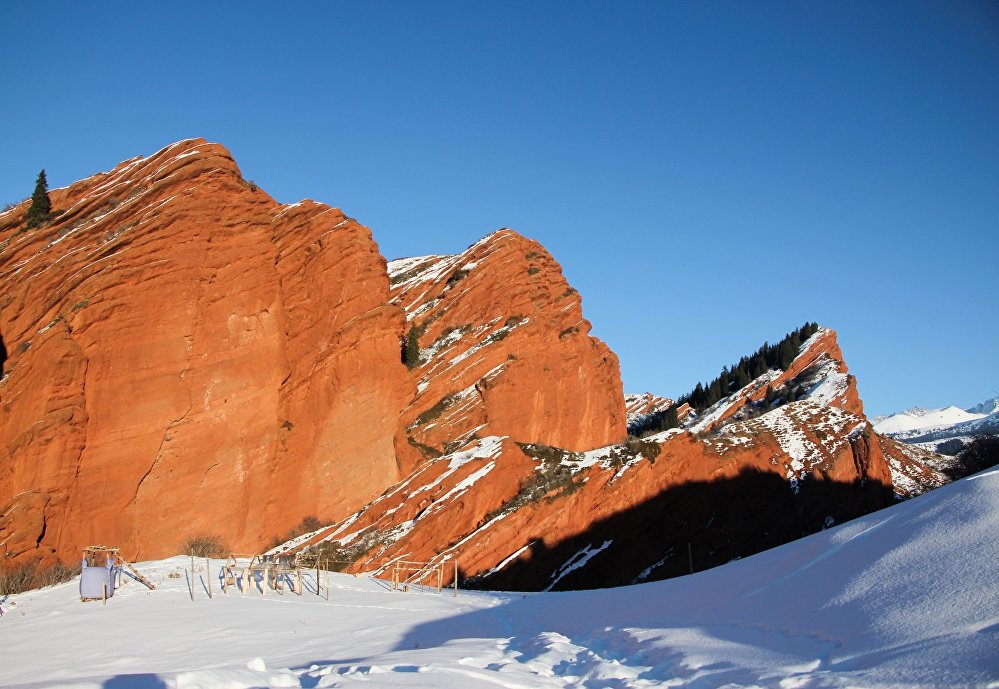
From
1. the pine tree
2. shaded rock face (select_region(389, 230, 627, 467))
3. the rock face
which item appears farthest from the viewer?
the pine tree

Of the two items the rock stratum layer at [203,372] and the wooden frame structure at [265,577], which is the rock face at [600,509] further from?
the wooden frame structure at [265,577]

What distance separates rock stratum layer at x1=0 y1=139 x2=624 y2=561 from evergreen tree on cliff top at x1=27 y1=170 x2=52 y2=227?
72cm

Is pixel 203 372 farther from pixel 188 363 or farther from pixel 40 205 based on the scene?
pixel 40 205

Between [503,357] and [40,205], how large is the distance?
98.7 ft

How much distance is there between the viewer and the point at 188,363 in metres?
47.5

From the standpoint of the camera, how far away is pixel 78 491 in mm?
42938

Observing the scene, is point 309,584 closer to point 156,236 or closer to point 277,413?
point 277,413

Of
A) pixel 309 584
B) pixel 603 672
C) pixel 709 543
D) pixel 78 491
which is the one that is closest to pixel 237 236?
pixel 78 491

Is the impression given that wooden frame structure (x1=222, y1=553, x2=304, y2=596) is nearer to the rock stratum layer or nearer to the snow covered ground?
the snow covered ground

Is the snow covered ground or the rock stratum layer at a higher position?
the rock stratum layer

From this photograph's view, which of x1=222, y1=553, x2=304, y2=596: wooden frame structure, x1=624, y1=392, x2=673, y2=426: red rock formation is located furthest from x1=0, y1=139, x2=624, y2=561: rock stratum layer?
x1=624, y1=392, x2=673, y2=426: red rock formation

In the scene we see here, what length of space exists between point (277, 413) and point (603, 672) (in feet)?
138

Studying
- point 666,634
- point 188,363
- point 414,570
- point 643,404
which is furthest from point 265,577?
point 643,404

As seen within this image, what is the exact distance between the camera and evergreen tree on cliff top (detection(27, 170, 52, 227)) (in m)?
48.9
